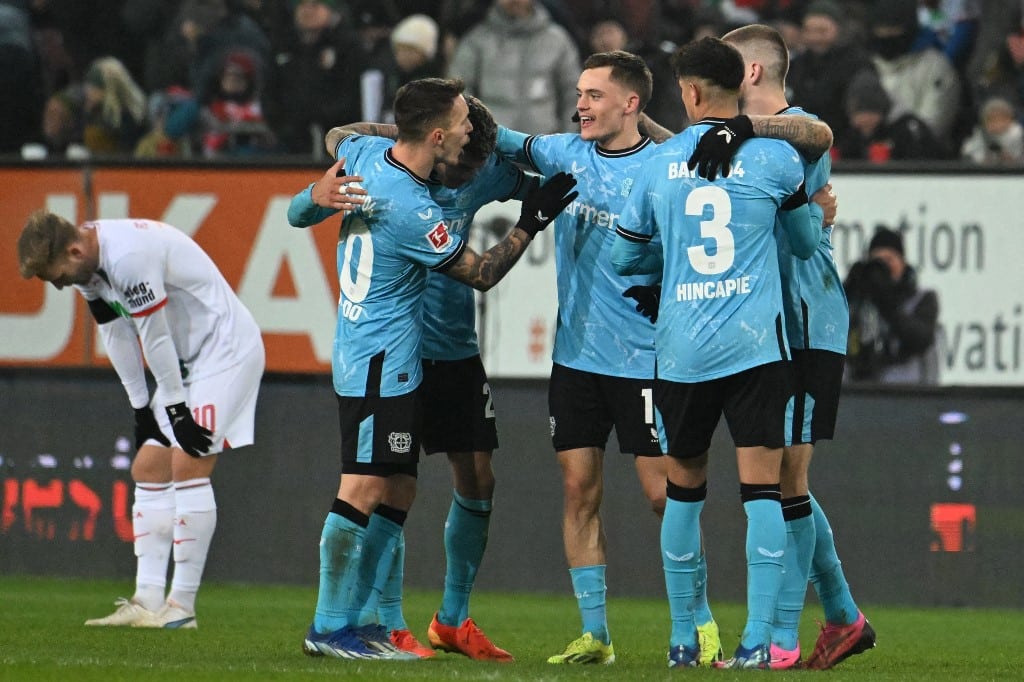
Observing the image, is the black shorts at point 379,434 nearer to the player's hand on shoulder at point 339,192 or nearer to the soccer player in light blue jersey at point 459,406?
the soccer player in light blue jersey at point 459,406

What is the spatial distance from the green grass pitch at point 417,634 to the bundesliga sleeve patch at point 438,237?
1.62 metres

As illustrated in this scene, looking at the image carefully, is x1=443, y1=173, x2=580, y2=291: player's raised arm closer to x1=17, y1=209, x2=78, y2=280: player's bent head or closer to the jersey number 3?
the jersey number 3

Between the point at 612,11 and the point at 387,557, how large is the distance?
689 centimetres

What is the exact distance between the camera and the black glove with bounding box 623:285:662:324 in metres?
6.74

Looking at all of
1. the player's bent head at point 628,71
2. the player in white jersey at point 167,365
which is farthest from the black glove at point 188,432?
the player's bent head at point 628,71

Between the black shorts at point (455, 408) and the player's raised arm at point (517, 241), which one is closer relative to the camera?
the player's raised arm at point (517, 241)

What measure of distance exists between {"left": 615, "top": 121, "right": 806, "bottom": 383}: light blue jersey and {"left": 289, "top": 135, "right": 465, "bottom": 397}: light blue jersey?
92 centimetres

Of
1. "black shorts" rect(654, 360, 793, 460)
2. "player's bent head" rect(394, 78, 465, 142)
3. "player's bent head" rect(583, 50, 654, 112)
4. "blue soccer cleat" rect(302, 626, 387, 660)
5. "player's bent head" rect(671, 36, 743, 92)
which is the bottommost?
"blue soccer cleat" rect(302, 626, 387, 660)

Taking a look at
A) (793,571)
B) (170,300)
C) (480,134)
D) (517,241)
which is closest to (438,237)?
(517,241)

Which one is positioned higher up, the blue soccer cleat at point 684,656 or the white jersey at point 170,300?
the white jersey at point 170,300

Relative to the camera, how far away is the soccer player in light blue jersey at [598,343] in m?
6.98

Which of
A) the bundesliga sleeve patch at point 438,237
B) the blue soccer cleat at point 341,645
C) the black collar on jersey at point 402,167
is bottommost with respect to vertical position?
the blue soccer cleat at point 341,645

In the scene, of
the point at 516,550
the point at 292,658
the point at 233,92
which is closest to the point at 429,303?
the point at 292,658

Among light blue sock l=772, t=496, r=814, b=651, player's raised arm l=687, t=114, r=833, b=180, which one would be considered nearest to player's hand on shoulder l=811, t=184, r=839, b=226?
player's raised arm l=687, t=114, r=833, b=180
